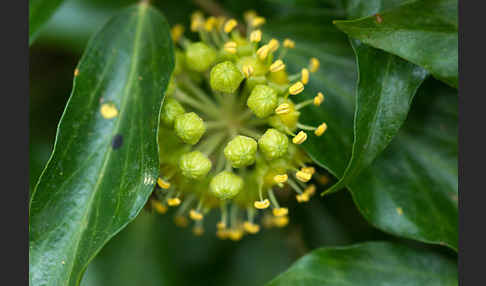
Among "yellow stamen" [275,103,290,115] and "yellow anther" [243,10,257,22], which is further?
"yellow anther" [243,10,257,22]

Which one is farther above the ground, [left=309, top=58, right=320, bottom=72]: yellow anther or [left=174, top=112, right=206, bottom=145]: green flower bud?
[left=309, top=58, right=320, bottom=72]: yellow anther

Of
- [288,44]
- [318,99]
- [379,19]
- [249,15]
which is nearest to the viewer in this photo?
[379,19]

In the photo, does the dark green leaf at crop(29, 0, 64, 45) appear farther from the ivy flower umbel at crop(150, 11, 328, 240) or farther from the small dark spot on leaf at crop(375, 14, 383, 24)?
the small dark spot on leaf at crop(375, 14, 383, 24)

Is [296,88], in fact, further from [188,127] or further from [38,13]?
[38,13]

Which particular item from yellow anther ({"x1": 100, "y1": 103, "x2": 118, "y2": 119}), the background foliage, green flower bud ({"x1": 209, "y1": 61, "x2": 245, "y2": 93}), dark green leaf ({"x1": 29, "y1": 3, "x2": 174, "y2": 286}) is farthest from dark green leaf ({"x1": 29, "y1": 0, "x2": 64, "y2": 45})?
green flower bud ({"x1": 209, "y1": 61, "x2": 245, "y2": 93})

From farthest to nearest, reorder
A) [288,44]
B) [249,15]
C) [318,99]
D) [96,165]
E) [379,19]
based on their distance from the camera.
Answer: [249,15] < [288,44] < [318,99] < [96,165] < [379,19]

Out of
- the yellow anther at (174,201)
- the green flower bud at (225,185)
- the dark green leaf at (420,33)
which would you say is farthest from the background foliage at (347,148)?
the yellow anther at (174,201)

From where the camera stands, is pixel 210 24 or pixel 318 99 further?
pixel 210 24

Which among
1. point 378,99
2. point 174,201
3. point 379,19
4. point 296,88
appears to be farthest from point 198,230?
point 379,19
